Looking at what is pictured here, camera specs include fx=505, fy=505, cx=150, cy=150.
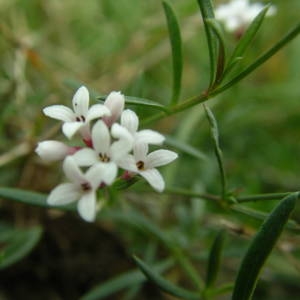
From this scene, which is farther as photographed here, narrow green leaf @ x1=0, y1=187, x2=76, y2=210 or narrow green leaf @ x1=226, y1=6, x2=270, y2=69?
narrow green leaf @ x1=0, y1=187, x2=76, y2=210

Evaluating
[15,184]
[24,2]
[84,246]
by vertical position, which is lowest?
[84,246]

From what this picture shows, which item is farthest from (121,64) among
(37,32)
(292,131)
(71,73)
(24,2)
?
(292,131)

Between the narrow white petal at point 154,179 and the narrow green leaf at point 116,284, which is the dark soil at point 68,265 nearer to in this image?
the narrow green leaf at point 116,284

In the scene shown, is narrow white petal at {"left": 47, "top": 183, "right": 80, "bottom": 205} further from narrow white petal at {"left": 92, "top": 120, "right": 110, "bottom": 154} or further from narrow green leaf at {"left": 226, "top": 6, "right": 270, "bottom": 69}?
narrow green leaf at {"left": 226, "top": 6, "right": 270, "bottom": 69}

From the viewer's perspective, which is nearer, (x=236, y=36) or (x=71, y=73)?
(x=236, y=36)

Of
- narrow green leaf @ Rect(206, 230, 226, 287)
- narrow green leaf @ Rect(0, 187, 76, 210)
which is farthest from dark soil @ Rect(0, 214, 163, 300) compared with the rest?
narrow green leaf @ Rect(206, 230, 226, 287)

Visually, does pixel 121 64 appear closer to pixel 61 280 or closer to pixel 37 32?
pixel 37 32

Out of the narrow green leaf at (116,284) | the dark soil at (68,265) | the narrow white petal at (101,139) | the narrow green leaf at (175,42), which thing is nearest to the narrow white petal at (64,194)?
the narrow white petal at (101,139)
